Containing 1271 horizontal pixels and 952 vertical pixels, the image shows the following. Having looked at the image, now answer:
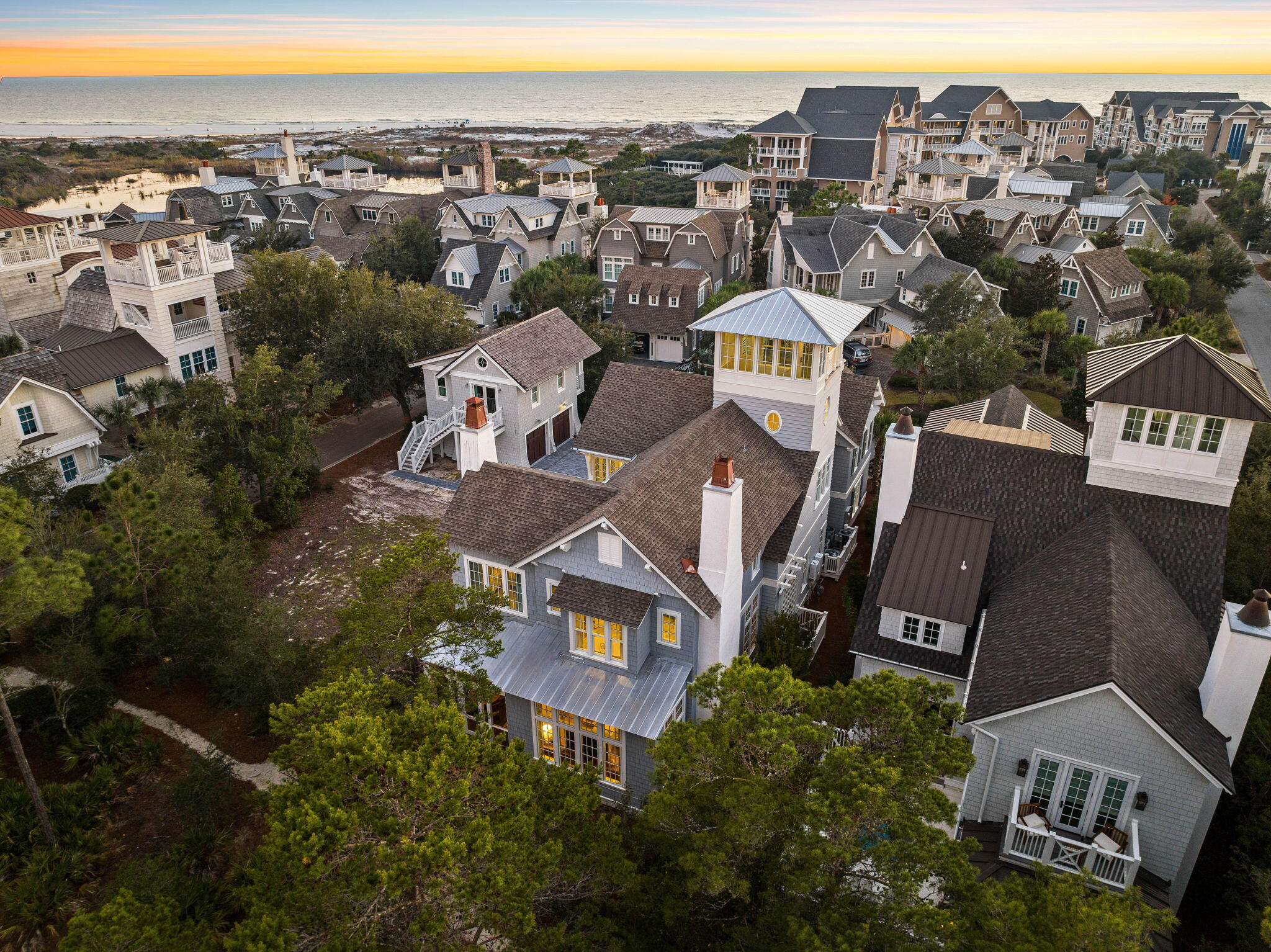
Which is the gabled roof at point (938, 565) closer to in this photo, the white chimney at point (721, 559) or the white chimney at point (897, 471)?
the white chimney at point (897, 471)

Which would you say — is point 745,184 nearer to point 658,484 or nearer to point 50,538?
point 658,484

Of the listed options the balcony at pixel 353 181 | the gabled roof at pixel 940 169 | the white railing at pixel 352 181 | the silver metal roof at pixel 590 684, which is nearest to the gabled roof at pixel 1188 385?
the silver metal roof at pixel 590 684

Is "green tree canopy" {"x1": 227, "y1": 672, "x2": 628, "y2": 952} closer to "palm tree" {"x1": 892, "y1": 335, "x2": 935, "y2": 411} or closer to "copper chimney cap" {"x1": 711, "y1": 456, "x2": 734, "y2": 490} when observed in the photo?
"copper chimney cap" {"x1": 711, "y1": 456, "x2": 734, "y2": 490}

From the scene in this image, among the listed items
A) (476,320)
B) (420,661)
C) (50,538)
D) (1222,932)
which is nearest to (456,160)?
(476,320)

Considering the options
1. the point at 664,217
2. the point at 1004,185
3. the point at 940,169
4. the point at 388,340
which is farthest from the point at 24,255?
the point at 1004,185

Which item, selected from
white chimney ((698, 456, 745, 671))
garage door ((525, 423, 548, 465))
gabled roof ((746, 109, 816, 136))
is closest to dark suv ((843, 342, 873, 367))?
garage door ((525, 423, 548, 465))

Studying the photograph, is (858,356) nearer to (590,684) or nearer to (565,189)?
(565,189)
